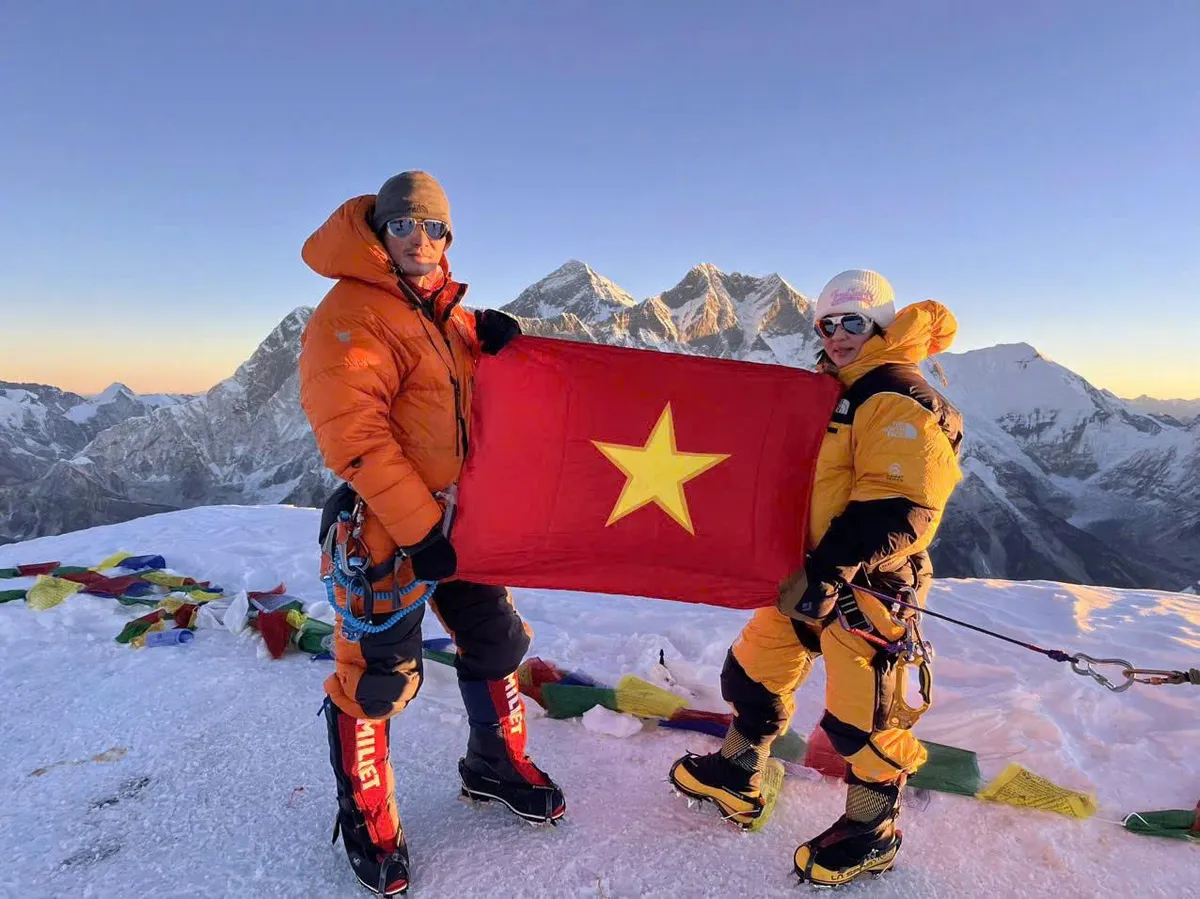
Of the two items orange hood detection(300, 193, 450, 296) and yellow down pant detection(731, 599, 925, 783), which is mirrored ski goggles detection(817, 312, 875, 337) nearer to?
yellow down pant detection(731, 599, 925, 783)

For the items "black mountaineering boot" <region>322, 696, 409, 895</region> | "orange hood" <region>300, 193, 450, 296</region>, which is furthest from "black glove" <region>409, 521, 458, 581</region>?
"orange hood" <region>300, 193, 450, 296</region>

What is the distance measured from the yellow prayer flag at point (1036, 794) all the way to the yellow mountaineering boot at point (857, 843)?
83 centimetres

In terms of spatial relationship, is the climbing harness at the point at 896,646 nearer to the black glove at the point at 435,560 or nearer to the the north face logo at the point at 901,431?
the the north face logo at the point at 901,431

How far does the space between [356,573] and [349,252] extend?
137cm

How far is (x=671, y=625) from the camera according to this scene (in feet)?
19.3

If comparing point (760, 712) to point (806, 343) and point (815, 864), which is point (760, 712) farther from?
point (806, 343)

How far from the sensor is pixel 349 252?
2.81 metres

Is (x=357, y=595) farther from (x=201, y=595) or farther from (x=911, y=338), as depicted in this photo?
(x=201, y=595)

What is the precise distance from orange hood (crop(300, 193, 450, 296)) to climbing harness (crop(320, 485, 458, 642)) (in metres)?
0.98

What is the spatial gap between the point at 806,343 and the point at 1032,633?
200 m

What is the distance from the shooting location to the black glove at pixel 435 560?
2.90 metres

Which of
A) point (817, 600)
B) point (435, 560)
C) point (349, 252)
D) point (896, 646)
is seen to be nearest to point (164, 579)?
point (435, 560)

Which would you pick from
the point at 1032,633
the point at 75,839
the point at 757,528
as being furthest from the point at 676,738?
the point at 1032,633

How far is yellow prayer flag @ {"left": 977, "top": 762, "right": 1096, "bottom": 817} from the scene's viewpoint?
3.43 meters
